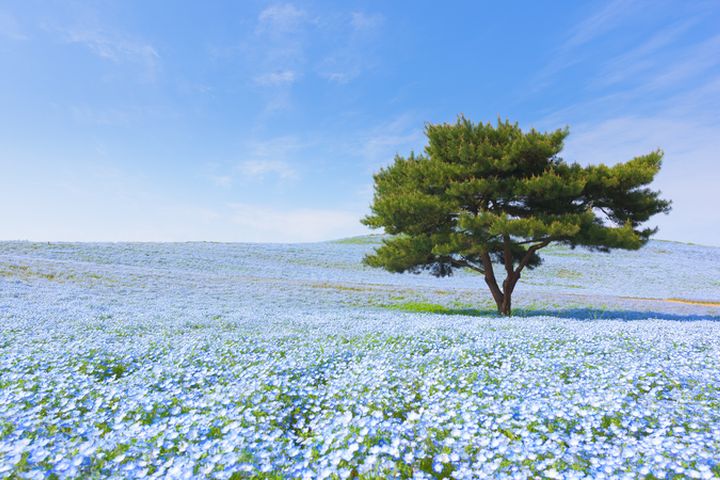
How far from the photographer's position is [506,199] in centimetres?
2006

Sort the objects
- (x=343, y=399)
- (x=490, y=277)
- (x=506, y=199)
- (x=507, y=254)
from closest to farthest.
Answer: (x=343, y=399), (x=506, y=199), (x=507, y=254), (x=490, y=277)

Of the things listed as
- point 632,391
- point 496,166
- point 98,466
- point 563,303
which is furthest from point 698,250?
point 98,466

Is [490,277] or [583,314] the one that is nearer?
[583,314]

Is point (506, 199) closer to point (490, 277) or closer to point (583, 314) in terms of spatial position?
point (490, 277)

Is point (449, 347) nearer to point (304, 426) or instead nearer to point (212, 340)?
point (304, 426)

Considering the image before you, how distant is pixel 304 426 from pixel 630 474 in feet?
12.0

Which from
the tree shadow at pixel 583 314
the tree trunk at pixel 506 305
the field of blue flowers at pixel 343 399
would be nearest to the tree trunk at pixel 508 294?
the tree trunk at pixel 506 305

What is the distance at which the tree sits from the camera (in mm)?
18578

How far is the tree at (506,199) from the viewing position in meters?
18.6

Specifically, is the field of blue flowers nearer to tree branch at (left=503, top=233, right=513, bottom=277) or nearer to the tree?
the tree

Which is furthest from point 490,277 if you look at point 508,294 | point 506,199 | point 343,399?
point 343,399

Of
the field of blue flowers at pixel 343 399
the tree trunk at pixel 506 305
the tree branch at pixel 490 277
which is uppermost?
the tree branch at pixel 490 277

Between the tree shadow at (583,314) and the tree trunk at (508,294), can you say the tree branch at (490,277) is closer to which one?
the tree trunk at (508,294)

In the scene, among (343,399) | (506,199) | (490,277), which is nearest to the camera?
(343,399)
